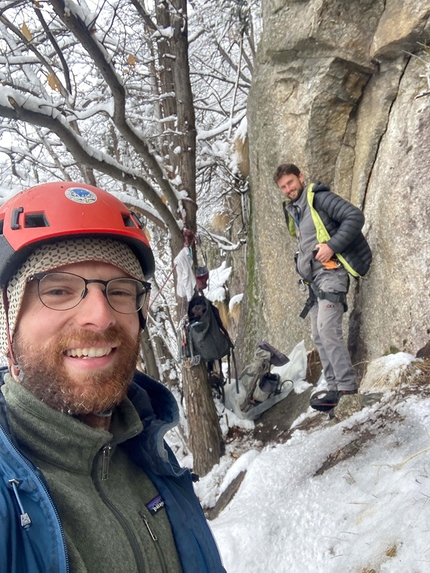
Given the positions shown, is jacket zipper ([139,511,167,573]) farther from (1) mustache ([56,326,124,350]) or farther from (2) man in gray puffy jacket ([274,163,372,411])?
(2) man in gray puffy jacket ([274,163,372,411])

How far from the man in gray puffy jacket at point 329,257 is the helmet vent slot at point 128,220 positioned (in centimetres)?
258

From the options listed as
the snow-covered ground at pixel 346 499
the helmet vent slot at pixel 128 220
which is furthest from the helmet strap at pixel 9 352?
the snow-covered ground at pixel 346 499

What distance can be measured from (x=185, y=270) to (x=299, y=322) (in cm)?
264

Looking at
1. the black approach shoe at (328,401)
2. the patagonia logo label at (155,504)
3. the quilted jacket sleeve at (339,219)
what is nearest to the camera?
the patagonia logo label at (155,504)

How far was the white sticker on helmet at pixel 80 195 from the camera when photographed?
158cm

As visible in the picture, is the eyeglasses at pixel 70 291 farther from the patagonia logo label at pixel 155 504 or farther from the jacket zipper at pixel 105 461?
the patagonia logo label at pixel 155 504

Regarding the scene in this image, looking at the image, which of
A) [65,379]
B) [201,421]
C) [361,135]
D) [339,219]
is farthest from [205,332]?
[361,135]

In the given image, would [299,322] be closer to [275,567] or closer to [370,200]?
[370,200]

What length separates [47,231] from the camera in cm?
141

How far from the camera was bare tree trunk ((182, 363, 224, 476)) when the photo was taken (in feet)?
15.1

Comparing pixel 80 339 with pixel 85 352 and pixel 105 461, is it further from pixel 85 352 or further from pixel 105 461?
pixel 105 461

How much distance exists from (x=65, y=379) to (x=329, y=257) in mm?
3175

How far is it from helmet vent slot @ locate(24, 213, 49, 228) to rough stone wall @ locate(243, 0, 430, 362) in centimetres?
391

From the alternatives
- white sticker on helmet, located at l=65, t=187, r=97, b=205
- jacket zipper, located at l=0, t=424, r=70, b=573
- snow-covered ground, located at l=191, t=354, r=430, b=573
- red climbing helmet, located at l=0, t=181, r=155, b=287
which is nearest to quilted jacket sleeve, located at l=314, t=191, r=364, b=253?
snow-covered ground, located at l=191, t=354, r=430, b=573
